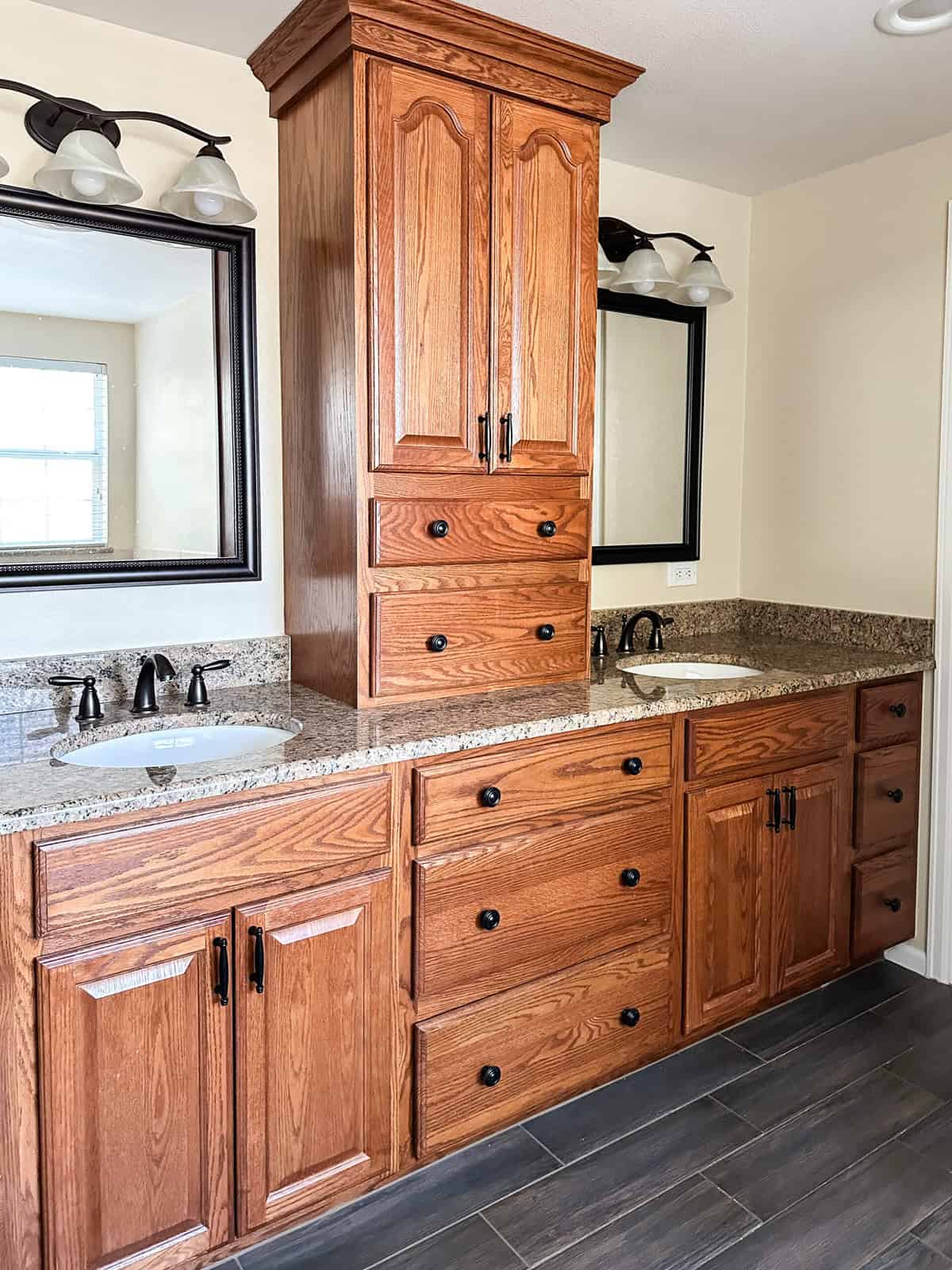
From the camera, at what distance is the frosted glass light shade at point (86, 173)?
1.89 meters

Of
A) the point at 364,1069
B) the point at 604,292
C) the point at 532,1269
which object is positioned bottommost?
the point at 532,1269

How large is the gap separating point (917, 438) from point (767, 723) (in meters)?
1.02

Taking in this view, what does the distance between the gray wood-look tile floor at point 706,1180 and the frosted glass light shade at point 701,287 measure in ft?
6.88

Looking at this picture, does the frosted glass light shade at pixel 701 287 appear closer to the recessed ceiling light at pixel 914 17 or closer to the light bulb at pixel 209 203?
the recessed ceiling light at pixel 914 17

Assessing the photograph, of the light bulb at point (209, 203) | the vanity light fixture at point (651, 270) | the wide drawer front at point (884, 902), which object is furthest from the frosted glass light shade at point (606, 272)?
the wide drawer front at point (884, 902)

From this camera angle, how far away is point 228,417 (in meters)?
2.29

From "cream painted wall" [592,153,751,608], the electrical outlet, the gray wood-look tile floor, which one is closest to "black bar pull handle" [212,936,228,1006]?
the gray wood-look tile floor

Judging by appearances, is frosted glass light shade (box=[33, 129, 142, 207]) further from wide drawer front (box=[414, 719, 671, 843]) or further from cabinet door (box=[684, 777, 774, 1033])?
cabinet door (box=[684, 777, 774, 1033])

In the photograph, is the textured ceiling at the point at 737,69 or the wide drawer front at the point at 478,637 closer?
the textured ceiling at the point at 737,69

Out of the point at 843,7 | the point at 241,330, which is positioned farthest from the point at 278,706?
the point at 843,7

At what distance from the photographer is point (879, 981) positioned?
2.83 metres

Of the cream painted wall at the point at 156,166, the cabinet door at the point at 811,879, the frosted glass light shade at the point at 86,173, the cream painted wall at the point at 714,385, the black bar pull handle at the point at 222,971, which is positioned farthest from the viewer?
the cream painted wall at the point at 714,385

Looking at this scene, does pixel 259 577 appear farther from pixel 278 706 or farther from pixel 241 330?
pixel 241 330

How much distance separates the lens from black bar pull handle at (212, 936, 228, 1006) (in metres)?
1.63
